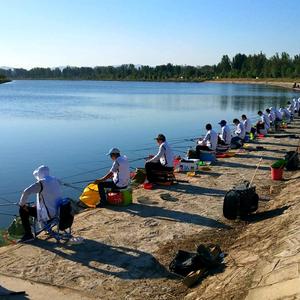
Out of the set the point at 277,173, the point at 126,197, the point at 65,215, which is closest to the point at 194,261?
the point at 65,215

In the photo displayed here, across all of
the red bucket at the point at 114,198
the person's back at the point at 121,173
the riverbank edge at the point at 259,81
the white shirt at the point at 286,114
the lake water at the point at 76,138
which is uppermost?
the riverbank edge at the point at 259,81

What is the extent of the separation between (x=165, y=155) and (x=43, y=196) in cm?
505

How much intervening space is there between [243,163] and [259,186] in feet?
12.5

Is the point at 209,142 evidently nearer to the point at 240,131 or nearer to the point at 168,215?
the point at 240,131

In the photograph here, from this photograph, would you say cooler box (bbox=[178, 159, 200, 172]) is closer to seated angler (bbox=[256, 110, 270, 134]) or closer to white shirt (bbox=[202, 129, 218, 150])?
A: white shirt (bbox=[202, 129, 218, 150])

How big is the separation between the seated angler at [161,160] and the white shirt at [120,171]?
198 cm

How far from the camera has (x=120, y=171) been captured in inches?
431

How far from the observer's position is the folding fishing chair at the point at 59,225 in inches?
330

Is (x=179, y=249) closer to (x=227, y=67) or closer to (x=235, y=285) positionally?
(x=235, y=285)

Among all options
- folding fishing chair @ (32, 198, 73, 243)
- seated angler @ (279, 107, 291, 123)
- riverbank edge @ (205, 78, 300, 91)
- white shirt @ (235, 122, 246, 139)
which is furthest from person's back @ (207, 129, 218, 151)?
riverbank edge @ (205, 78, 300, 91)

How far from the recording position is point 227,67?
182 meters

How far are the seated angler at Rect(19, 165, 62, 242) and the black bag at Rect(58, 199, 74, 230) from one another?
21cm

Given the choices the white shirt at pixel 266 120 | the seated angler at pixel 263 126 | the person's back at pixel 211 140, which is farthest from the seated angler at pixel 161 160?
the white shirt at pixel 266 120

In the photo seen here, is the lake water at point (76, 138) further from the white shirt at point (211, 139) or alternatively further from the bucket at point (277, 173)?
the bucket at point (277, 173)
